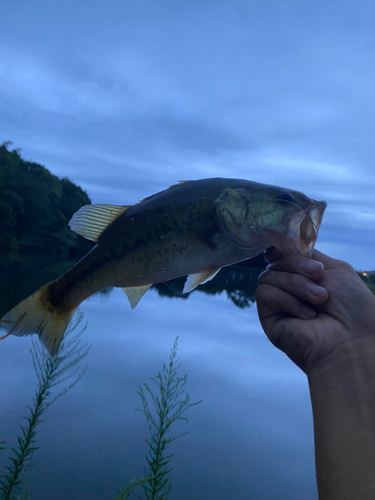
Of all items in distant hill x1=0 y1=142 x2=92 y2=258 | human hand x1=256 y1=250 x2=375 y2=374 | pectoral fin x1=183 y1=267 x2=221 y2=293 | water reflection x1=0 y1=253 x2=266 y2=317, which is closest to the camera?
human hand x1=256 y1=250 x2=375 y2=374

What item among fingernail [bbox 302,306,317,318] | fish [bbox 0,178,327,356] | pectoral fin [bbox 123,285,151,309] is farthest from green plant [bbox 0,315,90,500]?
fingernail [bbox 302,306,317,318]

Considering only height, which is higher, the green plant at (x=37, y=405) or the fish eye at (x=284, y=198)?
the fish eye at (x=284, y=198)

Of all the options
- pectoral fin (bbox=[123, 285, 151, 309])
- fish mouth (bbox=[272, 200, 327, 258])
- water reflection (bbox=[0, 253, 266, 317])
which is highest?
water reflection (bbox=[0, 253, 266, 317])

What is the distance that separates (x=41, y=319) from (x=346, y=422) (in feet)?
7.79

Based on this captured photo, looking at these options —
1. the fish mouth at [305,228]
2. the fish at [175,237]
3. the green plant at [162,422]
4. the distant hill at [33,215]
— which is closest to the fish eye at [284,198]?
the fish at [175,237]

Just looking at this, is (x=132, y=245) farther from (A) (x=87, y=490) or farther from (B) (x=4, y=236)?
(B) (x=4, y=236)

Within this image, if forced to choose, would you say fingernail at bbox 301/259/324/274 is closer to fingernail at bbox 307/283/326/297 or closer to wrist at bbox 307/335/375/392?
fingernail at bbox 307/283/326/297

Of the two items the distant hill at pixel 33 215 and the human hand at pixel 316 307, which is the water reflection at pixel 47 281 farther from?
the human hand at pixel 316 307

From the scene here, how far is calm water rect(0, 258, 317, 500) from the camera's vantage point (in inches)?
383

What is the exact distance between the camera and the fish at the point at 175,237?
2604mm

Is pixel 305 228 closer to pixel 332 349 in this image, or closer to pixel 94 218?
pixel 332 349

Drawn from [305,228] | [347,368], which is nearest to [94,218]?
[305,228]

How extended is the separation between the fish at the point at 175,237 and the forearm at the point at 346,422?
0.83 meters

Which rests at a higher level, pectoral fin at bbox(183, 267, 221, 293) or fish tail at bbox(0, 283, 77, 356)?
pectoral fin at bbox(183, 267, 221, 293)
